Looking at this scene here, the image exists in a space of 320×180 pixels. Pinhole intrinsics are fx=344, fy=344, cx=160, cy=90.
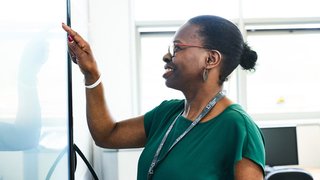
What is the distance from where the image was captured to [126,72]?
110 inches

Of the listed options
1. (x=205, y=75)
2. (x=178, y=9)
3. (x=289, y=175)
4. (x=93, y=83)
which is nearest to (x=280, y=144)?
(x=289, y=175)

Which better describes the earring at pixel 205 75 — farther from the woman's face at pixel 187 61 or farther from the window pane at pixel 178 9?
the window pane at pixel 178 9

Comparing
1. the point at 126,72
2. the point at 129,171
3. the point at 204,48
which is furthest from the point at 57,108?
the point at 126,72

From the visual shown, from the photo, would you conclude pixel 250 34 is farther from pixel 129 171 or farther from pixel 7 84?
pixel 7 84

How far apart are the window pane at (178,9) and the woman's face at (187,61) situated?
2.27m

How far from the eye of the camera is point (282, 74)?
3.48 meters

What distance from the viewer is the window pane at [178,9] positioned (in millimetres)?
3279

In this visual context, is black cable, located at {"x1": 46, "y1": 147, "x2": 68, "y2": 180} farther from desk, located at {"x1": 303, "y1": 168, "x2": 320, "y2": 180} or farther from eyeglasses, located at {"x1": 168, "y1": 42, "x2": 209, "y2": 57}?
desk, located at {"x1": 303, "y1": 168, "x2": 320, "y2": 180}

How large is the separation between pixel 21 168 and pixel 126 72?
2209 millimetres

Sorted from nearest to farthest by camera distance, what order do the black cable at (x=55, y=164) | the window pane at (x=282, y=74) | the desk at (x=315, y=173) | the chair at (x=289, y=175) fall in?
the black cable at (x=55, y=164), the chair at (x=289, y=175), the desk at (x=315, y=173), the window pane at (x=282, y=74)

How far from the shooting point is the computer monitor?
2961 mm

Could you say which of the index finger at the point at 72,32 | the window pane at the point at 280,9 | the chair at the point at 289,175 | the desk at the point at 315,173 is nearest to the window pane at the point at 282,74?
the window pane at the point at 280,9

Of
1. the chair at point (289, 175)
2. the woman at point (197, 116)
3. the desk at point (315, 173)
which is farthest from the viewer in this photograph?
the desk at point (315, 173)

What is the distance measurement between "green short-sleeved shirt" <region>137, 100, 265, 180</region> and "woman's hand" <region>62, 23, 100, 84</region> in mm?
321
